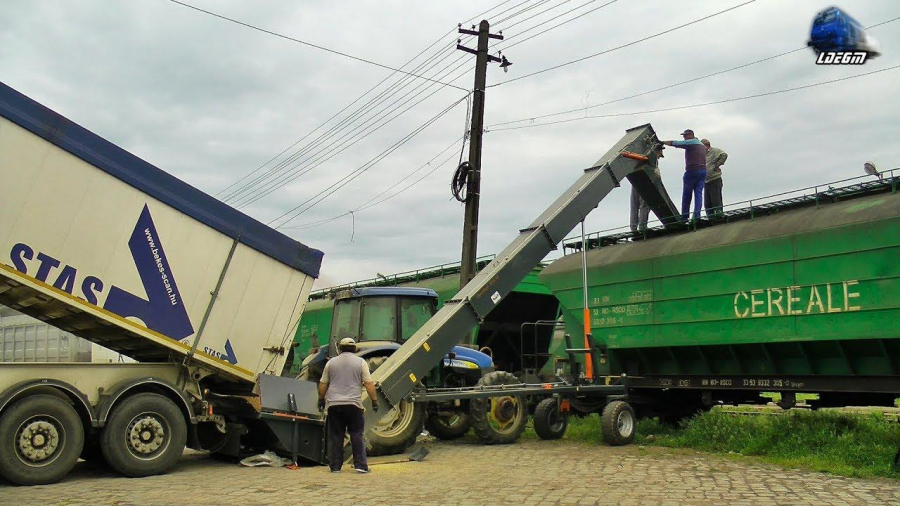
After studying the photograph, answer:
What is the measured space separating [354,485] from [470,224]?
9235 millimetres

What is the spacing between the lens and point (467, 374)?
12.4m

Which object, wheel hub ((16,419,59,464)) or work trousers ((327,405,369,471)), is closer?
wheel hub ((16,419,59,464))

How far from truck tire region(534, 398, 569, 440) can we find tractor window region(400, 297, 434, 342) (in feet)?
7.55

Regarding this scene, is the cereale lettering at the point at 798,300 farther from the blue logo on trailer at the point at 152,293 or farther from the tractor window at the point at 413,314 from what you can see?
the blue logo on trailer at the point at 152,293

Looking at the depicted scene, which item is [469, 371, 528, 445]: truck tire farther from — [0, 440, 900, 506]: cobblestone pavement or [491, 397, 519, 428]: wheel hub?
[0, 440, 900, 506]: cobblestone pavement

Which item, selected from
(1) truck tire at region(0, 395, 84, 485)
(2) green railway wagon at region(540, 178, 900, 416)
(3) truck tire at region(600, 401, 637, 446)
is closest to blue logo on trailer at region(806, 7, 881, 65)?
(2) green railway wagon at region(540, 178, 900, 416)

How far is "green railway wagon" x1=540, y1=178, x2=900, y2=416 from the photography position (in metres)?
9.43

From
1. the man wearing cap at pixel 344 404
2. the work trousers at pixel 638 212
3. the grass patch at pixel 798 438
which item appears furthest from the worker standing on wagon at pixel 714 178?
the man wearing cap at pixel 344 404

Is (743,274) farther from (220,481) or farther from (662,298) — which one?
(220,481)

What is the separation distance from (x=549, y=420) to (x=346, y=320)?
3563 mm

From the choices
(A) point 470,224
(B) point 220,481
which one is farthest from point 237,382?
(A) point 470,224

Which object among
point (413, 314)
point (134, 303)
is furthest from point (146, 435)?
point (413, 314)

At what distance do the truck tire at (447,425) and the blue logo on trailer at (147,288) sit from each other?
4248 millimetres

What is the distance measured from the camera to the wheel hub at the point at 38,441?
795cm
